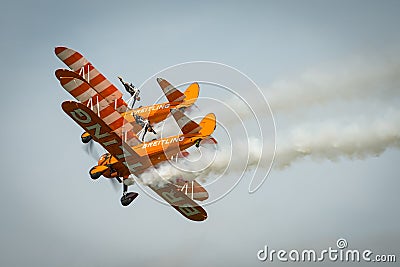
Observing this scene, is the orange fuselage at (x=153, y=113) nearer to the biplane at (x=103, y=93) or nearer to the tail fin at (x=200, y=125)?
the biplane at (x=103, y=93)

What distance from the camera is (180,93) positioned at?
44.2 metres

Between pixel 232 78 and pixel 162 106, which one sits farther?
pixel 162 106

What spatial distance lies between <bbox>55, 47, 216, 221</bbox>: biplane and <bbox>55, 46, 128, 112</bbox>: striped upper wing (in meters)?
3.03

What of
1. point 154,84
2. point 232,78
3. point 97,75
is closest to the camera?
point 232,78

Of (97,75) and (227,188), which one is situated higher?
(97,75)

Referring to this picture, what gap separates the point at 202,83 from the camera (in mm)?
39469

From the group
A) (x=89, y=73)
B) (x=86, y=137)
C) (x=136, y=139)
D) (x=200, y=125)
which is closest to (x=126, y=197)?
(x=136, y=139)

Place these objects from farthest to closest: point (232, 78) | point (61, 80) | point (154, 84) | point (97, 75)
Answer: point (97, 75)
point (61, 80)
point (154, 84)
point (232, 78)

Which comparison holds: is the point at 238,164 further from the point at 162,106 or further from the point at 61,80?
the point at 61,80

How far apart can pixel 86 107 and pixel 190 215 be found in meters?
9.39

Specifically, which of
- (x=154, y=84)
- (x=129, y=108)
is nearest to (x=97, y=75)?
(x=129, y=108)

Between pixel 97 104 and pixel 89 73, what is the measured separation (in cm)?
786

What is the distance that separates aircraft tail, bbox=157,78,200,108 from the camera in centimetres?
4203

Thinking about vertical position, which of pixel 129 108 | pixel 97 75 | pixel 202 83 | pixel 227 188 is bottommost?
pixel 227 188
